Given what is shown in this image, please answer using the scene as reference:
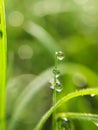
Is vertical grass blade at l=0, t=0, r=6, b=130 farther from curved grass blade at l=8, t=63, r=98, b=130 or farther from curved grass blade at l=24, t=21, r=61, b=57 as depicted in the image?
curved grass blade at l=24, t=21, r=61, b=57

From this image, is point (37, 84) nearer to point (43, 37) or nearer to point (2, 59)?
point (43, 37)

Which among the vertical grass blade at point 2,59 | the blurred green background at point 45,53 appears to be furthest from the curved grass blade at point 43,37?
the vertical grass blade at point 2,59

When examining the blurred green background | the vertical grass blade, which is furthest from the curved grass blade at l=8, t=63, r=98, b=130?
the vertical grass blade

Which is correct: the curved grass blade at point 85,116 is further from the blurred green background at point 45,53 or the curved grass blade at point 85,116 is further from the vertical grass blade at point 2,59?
the blurred green background at point 45,53

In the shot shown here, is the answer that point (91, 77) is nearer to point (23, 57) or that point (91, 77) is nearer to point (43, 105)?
point (43, 105)

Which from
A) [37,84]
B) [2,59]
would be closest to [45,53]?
[37,84]

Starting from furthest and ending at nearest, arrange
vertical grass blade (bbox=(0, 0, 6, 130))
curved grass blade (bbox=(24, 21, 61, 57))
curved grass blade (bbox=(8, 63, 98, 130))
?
curved grass blade (bbox=(24, 21, 61, 57)) < curved grass blade (bbox=(8, 63, 98, 130)) < vertical grass blade (bbox=(0, 0, 6, 130))
